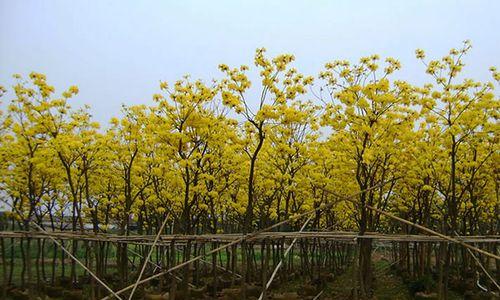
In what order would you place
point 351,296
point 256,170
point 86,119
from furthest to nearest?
1. point 256,170
2. point 351,296
3. point 86,119

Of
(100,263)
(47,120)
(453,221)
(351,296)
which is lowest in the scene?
(351,296)

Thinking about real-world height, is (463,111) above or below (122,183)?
above

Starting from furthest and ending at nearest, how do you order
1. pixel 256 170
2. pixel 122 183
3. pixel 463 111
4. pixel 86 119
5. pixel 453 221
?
1. pixel 122 183
2. pixel 256 170
3. pixel 86 119
4. pixel 463 111
5. pixel 453 221

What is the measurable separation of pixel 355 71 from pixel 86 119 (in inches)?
247

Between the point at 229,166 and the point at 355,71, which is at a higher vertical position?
the point at 355,71

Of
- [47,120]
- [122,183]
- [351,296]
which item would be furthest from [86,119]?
[351,296]

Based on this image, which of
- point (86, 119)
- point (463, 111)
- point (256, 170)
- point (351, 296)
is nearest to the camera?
point (463, 111)

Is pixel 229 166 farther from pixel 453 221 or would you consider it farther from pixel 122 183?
pixel 453 221

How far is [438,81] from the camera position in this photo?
33.8 feet

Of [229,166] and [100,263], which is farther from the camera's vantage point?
[229,166]

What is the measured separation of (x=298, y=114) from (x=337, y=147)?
78.6 inches

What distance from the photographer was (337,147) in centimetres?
1080

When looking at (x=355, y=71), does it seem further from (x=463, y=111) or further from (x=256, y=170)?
(x=256, y=170)

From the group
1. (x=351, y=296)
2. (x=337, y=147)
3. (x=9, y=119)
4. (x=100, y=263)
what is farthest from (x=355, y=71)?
(x=9, y=119)
